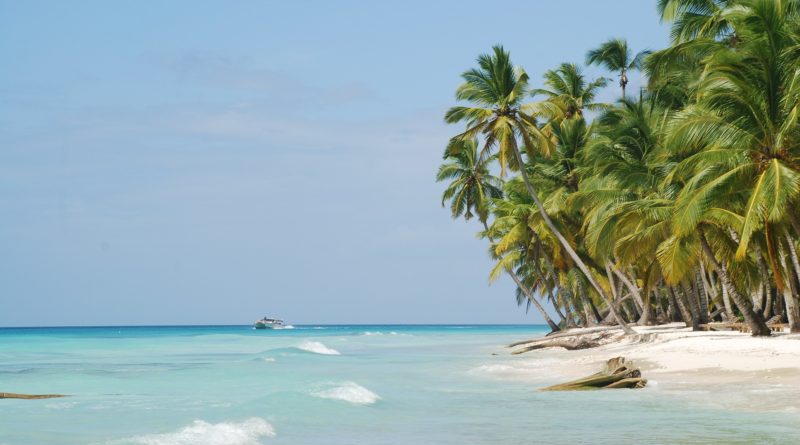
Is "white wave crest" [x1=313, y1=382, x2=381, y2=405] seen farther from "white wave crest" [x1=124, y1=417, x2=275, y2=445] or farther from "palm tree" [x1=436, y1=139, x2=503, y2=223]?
"palm tree" [x1=436, y1=139, x2=503, y2=223]

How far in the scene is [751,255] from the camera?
87.5ft

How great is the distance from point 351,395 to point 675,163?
13.1m

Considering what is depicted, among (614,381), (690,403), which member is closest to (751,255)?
(614,381)

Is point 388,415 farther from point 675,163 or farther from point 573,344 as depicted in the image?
point 573,344

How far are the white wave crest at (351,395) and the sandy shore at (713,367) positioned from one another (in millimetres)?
4684

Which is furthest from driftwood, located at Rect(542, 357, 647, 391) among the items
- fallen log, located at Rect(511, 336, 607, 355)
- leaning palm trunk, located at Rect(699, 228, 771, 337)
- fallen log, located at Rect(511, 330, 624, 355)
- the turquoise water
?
fallen log, located at Rect(511, 336, 607, 355)

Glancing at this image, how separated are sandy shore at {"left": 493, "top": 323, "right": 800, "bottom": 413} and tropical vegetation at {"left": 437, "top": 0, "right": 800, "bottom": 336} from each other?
5.74 feet

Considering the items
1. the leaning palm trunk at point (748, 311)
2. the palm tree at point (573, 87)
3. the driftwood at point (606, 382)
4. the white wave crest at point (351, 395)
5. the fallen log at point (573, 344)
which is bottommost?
the white wave crest at point (351, 395)

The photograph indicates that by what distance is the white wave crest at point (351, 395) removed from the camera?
49.5 feet

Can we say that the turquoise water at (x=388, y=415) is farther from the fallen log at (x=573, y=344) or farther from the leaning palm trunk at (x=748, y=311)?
the fallen log at (x=573, y=344)

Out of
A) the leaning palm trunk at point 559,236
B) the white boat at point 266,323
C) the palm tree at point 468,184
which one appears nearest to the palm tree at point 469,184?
the palm tree at point 468,184

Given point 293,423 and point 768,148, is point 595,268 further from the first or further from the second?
point 293,423

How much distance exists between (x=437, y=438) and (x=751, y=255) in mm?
19668

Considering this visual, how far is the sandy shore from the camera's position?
1326cm
